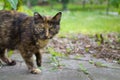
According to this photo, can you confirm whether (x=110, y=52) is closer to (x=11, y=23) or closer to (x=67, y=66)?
(x=67, y=66)

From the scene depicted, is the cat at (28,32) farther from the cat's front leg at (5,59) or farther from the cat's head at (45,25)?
the cat's front leg at (5,59)

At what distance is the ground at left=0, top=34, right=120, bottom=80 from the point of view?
397 cm

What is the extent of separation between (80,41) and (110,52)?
1282 mm

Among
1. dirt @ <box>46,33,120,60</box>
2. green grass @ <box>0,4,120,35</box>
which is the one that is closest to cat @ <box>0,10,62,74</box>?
dirt @ <box>46,33,120,60</box>

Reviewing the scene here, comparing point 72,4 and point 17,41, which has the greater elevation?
point 17,41

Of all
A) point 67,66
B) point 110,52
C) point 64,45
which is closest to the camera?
point 67,66

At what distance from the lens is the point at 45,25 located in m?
3.85

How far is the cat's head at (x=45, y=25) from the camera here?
12.6ft

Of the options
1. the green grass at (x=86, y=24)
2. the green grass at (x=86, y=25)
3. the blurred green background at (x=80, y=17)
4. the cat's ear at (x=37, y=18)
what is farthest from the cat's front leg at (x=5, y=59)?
the green grass at (x=86, y=25)

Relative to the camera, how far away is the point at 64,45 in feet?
19.5

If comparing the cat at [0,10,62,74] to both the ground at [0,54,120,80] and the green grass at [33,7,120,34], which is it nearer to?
the ground at [0,54,120,80]

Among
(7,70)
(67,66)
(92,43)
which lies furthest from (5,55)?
(92,43)

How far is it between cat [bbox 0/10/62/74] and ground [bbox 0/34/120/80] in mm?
189

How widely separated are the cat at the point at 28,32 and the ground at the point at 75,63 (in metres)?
0.19
